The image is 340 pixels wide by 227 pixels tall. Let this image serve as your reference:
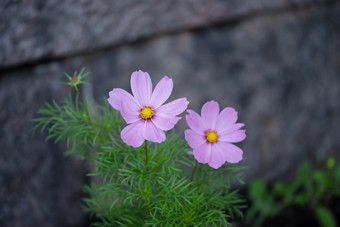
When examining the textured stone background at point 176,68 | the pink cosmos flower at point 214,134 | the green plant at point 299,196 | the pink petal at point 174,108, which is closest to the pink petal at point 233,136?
the pink cosmos flower at point 214,134

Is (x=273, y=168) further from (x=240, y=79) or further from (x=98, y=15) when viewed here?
(x=98, y=15)

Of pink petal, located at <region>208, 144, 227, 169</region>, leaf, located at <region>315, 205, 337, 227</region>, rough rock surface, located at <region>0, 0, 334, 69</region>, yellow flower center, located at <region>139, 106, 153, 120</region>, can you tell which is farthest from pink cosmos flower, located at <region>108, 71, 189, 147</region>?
leaf, located at <region>315, 205, 337, 227</region>

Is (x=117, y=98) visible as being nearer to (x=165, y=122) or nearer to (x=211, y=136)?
(x=165, y=122)

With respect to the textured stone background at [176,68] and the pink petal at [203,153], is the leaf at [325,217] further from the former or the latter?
the pink petal at [203,153]

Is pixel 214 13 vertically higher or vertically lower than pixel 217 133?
higher

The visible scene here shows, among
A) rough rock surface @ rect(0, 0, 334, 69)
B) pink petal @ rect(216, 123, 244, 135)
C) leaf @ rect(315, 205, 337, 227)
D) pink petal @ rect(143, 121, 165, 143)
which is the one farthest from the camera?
leaf @ rect(315, 205, 337, 227)

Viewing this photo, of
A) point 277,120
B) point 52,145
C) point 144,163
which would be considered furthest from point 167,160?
point 277,120

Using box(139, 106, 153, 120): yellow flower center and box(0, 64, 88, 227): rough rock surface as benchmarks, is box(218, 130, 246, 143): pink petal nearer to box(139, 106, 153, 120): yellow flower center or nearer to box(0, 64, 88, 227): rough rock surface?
box(139, 106, 153, 120): yellow flower center
